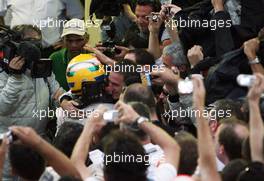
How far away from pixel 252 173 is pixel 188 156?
0.81 metres

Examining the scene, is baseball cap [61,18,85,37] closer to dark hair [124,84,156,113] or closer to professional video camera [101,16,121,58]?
professional video camera [101,16,121,58]

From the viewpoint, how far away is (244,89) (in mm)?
6840

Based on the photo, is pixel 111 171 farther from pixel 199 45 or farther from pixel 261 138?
pixel 199 45

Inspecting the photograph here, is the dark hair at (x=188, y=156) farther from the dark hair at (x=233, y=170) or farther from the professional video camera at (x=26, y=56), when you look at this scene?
the professional video camera at (x=26, y=56)

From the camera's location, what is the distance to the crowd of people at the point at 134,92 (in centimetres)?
485

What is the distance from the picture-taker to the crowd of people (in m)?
4.85

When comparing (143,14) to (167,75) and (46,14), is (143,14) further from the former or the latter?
(167,75)

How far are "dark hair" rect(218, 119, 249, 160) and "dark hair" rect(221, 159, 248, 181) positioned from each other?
535 millimetres

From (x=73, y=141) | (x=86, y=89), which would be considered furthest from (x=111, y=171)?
(x=86, y=89)

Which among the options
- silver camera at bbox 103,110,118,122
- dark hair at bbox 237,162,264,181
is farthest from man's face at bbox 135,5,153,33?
dark hair at bbox 237,162,264,181

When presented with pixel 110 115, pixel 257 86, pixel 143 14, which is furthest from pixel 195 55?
pixel 257 86

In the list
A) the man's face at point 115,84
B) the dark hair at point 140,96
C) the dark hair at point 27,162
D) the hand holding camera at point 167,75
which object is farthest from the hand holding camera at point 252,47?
the dark hair at point 27,162

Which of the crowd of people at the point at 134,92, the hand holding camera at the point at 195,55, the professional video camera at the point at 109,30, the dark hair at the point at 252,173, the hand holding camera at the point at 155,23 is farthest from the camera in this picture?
the professional video camera at the point at 109,30

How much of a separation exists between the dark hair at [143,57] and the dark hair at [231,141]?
7.37ft
